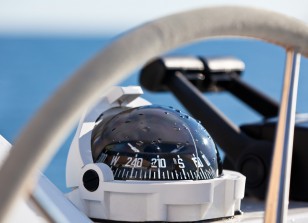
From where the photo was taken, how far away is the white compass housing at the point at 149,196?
0.79 meters

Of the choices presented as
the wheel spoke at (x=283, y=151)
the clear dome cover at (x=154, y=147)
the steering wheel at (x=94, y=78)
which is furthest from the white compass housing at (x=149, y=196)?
the steering wheel at (x=94, y=78)

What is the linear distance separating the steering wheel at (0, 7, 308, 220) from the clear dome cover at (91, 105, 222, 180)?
37 centimetres

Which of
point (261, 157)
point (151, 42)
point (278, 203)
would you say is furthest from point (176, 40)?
point (261, 157)

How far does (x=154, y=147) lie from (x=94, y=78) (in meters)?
0.44

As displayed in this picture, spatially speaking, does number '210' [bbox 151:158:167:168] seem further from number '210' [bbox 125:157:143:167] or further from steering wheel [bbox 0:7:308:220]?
steering wheel [bbox 0:7:308:220]

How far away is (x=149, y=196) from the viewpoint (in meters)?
0.78

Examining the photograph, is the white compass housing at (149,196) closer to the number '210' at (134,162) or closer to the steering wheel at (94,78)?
the number '210' at (134,162)

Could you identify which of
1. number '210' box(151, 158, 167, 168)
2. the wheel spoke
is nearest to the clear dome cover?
number '210' box(151, 158, 167, 168)

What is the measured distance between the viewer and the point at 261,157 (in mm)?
1358

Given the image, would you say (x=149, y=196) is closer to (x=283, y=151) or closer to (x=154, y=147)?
(x=154, y=147)

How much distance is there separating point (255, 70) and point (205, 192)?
10.4 m

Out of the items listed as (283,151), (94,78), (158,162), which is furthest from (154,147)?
(94,78)

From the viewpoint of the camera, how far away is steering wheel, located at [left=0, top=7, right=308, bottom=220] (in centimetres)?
A: 39

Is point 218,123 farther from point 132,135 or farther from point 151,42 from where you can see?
point 151,42
